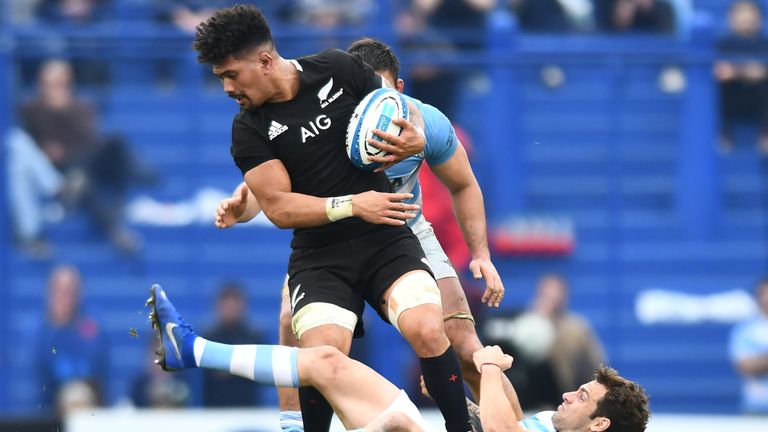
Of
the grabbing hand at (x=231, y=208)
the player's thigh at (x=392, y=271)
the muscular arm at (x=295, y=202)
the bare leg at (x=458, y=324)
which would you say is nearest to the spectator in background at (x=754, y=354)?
the bare leg at (x=458, y=324)

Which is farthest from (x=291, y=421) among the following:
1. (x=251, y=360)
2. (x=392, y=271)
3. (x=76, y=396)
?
(x=76, y=396)

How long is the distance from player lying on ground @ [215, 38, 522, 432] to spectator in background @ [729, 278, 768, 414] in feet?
12.8

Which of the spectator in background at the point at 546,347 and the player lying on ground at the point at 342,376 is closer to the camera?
the player lying on ground at the point at 342,376

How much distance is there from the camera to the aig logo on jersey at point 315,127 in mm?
6703

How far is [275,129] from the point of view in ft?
21.8

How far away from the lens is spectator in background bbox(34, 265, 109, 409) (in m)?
10.7

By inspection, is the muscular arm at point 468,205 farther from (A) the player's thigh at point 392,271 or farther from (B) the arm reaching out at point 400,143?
(B) the arm reaching out at point 400,143

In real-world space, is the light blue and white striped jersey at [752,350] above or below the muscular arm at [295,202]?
above

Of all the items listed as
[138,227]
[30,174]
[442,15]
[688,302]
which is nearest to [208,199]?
[138,227]

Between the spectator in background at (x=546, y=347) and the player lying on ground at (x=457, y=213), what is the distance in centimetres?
282

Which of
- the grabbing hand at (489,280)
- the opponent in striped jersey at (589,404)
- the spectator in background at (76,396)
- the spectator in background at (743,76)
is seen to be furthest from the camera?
the spectator in background at (743,76)

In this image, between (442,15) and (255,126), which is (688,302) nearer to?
(442,15)

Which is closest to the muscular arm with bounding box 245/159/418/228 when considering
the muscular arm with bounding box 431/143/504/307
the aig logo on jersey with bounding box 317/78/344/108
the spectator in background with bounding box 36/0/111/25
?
the aig logo on jersey with bounding box 317/78/344/108

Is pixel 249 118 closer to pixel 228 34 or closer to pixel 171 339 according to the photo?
pixel 228 34
